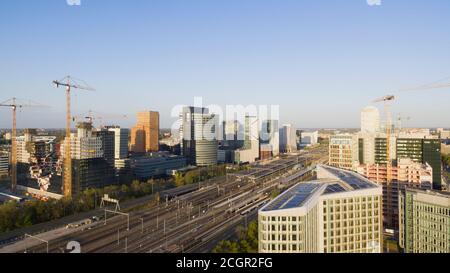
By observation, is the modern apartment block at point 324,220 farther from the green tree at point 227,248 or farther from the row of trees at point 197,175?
the row of trees at point 197,175

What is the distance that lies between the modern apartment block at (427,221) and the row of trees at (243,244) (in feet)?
9.72

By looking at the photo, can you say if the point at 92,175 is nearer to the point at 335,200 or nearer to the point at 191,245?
the point at 191,245

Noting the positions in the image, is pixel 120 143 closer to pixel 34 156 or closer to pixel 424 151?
pixel 34 156

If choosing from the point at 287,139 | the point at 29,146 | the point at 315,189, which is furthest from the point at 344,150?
the point at 29,146

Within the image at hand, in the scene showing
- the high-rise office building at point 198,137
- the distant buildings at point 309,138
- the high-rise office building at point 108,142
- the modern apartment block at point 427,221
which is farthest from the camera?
the distant buildings at point 309,138

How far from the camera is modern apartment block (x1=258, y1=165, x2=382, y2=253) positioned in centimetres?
467

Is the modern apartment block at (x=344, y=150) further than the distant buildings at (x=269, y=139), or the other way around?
the distant buildings at (x=269, y=139)

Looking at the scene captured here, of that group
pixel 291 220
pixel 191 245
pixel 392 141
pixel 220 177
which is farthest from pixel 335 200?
pixel 220 177

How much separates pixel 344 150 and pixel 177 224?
9139 millimetres

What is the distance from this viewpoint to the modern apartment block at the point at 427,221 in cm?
553

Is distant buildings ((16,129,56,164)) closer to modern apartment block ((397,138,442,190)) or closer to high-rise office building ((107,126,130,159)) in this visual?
high-rise office building ((107,126,130,159))

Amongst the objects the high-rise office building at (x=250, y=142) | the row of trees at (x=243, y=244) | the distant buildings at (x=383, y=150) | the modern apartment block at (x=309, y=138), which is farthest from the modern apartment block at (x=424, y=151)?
the modern apartment block at (x=309, y=138)
